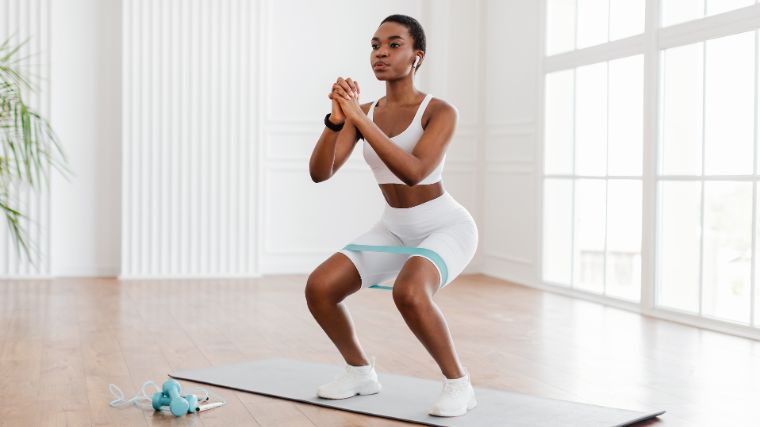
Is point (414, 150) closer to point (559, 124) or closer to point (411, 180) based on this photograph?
point (411, 180)

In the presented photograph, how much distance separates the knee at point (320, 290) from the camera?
9.42 ft

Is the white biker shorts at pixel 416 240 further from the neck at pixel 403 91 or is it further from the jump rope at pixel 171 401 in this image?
the jump rope at pixel 171 401

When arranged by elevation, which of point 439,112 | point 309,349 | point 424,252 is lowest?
point 309,349

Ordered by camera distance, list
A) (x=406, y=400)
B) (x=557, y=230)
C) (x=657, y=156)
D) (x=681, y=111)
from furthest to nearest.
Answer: (x=557, y=230)
(x=657, y=156)
(x=681, y=111)
(x=406, y=400)

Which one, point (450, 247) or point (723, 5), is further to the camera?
point (723, 5)

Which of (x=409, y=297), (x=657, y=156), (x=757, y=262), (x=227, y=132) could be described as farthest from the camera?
(x=227, y=132)

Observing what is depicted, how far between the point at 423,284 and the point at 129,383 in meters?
1.13

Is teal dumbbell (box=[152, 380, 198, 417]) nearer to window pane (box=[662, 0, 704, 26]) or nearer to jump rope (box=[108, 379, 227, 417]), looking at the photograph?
jump rope (box=[108, 379, 227, 417])

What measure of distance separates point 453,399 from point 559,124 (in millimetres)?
3498

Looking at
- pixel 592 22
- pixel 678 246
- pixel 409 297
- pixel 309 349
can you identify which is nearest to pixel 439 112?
pixel 409 297

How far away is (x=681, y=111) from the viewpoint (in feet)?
15.8

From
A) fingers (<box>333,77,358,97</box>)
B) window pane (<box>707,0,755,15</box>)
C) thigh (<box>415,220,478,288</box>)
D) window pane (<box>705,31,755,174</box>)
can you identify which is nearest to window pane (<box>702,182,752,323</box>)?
window pane (<box>705,31,755,174</box>)

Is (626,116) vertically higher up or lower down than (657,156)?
higher up

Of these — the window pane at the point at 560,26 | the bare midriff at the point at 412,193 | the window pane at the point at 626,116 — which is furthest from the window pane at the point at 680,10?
the bare midriff at the point at 412,193
